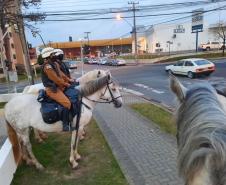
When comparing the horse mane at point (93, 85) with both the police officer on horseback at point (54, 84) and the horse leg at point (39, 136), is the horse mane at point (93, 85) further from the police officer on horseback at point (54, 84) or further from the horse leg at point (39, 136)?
the horse leg at point (39, 136)

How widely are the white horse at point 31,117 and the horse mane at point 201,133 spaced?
4552mm

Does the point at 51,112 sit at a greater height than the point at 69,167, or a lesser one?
greater

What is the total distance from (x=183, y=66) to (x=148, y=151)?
784 inches

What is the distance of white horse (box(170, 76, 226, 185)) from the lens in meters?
1.33

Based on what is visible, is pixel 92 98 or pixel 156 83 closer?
pixel 92 98

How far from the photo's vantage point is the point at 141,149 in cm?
734

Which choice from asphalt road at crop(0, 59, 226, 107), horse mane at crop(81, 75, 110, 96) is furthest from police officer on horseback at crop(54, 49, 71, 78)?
asphalt road at crop(0, 59, 226, 107)

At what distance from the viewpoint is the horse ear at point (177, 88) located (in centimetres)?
226

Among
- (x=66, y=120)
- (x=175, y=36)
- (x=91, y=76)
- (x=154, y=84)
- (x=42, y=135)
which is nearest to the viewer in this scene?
(x=66, y=120)

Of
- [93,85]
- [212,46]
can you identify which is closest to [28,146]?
[93,85]

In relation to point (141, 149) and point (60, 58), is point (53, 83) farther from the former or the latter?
point (141, 149)

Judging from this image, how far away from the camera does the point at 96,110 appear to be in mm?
13117

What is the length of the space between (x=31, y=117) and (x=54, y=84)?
2.89 feet

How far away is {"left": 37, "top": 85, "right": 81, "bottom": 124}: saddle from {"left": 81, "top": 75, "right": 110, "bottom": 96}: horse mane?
0.28 metres
